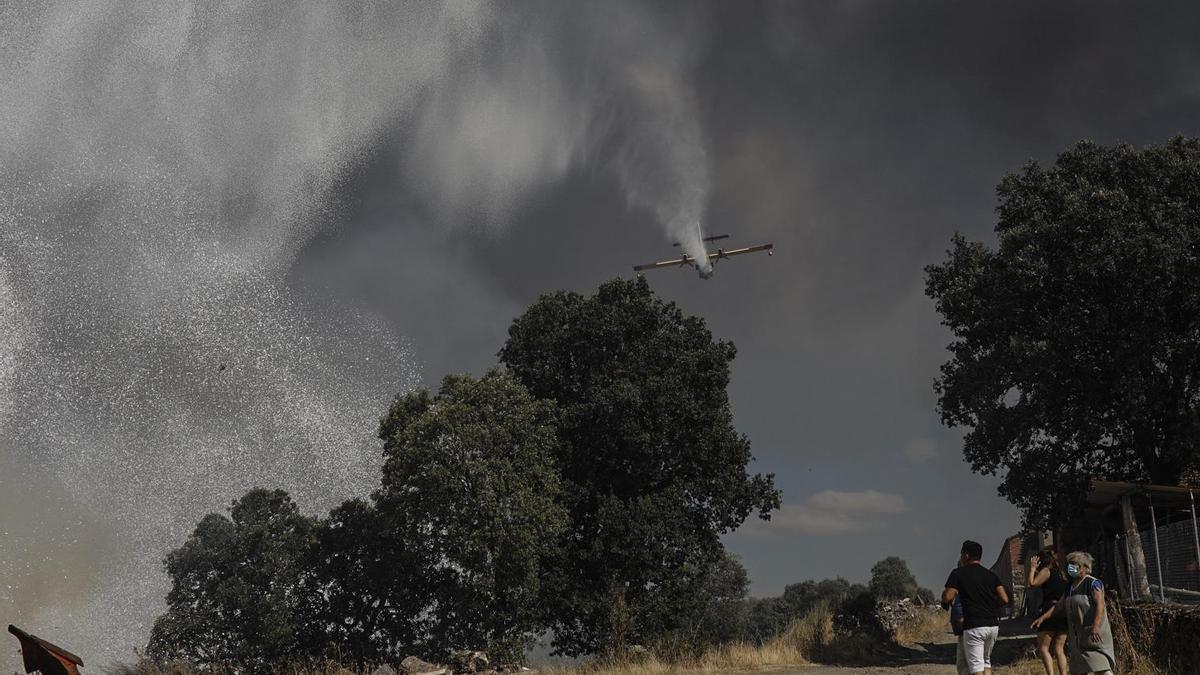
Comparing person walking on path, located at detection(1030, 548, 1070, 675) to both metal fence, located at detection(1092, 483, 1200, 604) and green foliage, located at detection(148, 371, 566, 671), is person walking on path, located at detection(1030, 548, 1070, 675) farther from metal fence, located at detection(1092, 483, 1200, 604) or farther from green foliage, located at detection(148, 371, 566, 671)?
green foliage, located at detection(148, 371, 566, 671)

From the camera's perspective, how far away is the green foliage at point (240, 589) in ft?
129

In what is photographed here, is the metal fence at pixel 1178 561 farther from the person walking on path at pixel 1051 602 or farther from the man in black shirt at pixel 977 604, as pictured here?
the man in black shirt at pixel 977 604

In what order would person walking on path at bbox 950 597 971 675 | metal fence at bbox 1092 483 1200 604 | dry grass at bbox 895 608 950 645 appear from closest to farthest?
person walking on path at bbox 950 597 971 675 → metal fence at bbox 1092 483 1200 604 → dry grass at bbox 895 608 950 645

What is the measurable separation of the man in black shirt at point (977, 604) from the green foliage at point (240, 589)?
32.1 meters

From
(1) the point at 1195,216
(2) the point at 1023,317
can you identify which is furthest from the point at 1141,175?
(2) the point at 1023,317

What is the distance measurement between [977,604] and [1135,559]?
1698 centimetres

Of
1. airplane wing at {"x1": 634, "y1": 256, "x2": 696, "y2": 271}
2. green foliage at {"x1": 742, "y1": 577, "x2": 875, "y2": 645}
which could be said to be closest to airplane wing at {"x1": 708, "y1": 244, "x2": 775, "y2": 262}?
airplane wing at {"x1": 634, "y1": 256, "x2": 696, "y2": 271}

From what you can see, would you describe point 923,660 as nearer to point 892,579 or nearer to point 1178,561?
point 1178,561

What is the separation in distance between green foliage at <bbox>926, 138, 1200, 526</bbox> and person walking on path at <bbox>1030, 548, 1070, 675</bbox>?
1480cm

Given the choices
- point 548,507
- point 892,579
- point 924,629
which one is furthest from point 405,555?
point 892,579

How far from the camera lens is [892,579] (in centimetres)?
9744

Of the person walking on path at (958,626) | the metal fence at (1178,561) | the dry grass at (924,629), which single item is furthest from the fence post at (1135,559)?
the person walking on path at (958,626)

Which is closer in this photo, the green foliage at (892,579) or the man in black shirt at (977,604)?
the man in black shirt at (977,604)

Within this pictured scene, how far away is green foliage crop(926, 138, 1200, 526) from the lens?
27109 millimetres
